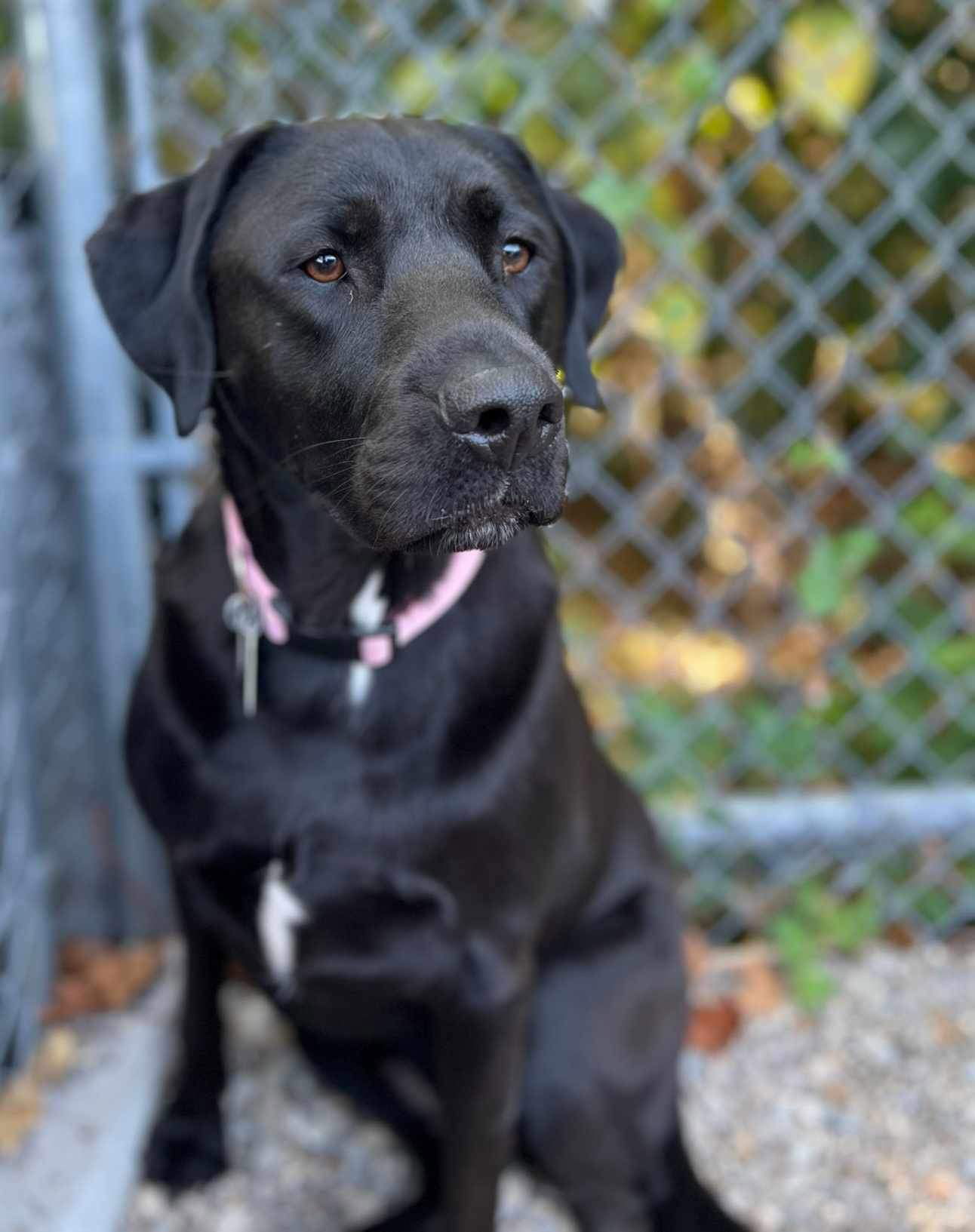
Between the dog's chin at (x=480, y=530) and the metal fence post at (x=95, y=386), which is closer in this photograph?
the dog's chin at (x=480, y=530)

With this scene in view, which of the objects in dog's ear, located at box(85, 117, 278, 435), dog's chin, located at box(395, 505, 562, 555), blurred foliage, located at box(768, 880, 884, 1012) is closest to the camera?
dog's chin, located at box(395, 505, 562, 555)

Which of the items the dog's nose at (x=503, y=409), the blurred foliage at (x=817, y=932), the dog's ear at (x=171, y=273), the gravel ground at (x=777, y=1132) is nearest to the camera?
the dog's nose at (x=503, y=409)

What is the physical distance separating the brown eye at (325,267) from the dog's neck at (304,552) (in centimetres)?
23

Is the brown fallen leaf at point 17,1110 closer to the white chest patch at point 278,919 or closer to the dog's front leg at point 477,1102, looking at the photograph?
A: the white chest patch at point 278,919

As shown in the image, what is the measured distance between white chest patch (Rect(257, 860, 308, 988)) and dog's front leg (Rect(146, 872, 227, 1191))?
0.98ft

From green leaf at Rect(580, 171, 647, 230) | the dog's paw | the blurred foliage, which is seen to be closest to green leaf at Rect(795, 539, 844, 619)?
the blurred foliage

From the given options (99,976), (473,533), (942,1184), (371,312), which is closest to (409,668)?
(473,533)

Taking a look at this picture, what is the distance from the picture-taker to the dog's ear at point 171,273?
1.63 meters

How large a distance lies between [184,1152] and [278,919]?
0.62m

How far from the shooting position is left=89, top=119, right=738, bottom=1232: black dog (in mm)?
1523

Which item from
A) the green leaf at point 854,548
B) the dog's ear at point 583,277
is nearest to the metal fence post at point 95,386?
the dog's ear at point 583,277

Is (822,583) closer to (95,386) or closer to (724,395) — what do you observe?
(724,395)

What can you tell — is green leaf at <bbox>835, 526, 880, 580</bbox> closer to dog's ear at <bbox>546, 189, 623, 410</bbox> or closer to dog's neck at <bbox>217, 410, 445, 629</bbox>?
dog's ear at <bbox>546, 189, 623, 410</bbox>

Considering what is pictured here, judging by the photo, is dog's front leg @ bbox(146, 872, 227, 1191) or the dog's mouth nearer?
the dog's mouth
